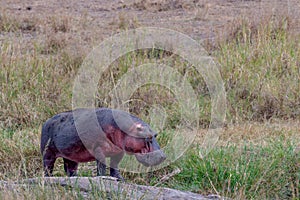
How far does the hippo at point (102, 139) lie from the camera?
3.39 metres

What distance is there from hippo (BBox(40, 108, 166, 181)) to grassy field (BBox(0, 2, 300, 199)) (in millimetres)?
262

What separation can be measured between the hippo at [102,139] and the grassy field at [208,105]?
0.26 meters

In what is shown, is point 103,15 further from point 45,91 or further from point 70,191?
point 70,191

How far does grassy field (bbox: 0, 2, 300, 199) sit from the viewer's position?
13.6ft

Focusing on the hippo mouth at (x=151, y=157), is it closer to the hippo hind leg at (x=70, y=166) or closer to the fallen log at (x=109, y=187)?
the fallen log at (x=109, y=187)

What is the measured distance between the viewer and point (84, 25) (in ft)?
30.4

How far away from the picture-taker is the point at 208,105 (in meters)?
6.30

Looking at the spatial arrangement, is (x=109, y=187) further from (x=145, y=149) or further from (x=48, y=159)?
(x=48, y=159)

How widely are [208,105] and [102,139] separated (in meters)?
2.95

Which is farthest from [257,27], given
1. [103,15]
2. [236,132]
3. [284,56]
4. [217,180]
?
[217,180]

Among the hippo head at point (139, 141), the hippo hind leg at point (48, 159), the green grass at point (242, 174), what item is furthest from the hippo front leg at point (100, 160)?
the green grass at point (242, 174)

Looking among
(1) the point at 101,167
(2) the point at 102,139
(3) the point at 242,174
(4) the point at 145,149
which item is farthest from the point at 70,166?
(3) the point at 242,174

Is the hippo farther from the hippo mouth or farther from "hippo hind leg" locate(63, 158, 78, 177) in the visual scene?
"hippo hind leg" locate(63, 158, 78, 177)

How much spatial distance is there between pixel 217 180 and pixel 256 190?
0.28m
